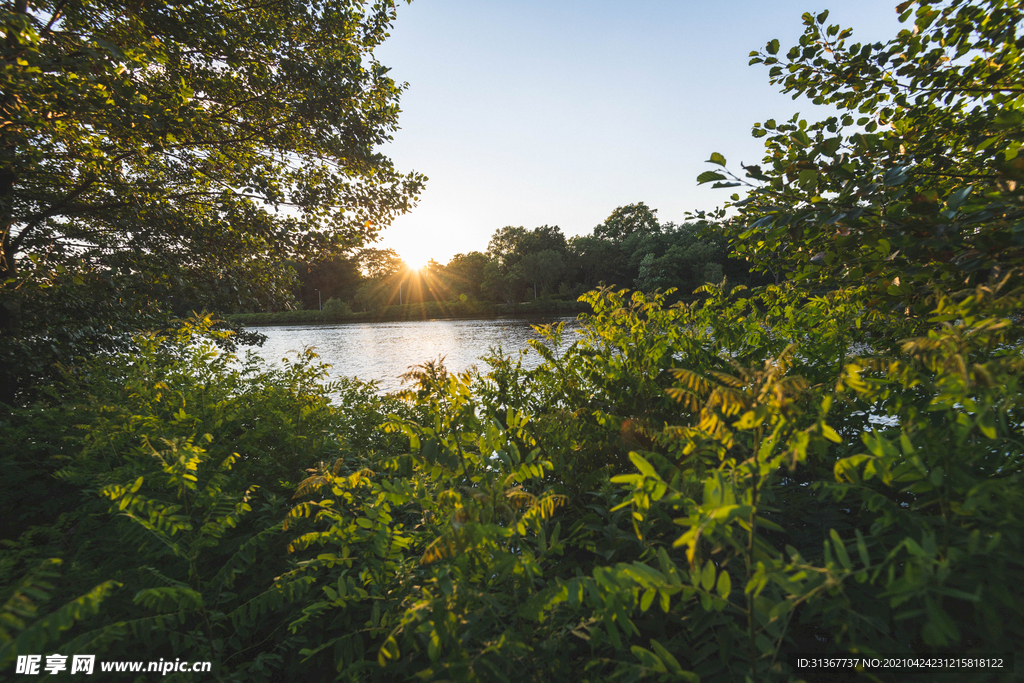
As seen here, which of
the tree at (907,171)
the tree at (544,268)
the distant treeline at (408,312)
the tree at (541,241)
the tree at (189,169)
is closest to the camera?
the tree at (907,171)

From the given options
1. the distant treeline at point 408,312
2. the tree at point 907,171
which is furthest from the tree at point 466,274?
the tree at point 907,171

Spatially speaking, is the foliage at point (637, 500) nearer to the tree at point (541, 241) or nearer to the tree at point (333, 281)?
the tree at point (541, 241)

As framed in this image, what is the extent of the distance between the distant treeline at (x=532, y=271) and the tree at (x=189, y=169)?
41945 millimetres

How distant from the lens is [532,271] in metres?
69.6

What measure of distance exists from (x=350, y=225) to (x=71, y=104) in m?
4.33

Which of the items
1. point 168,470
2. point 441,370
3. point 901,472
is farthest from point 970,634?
point 168,470

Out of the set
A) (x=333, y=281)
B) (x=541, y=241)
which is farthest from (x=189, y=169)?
(x=333, y=281)

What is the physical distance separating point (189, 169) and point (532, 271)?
63.3 m

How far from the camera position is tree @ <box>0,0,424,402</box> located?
5.96 meters

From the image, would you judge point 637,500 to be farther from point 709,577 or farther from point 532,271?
point 532,271

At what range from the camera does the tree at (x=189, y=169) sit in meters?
5.96

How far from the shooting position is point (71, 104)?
457 cm

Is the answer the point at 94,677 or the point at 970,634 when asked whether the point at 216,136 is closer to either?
the point at 94,677

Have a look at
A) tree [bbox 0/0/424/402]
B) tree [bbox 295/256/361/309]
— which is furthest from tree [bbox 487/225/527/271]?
tree [bbox 0/0/424/402]
